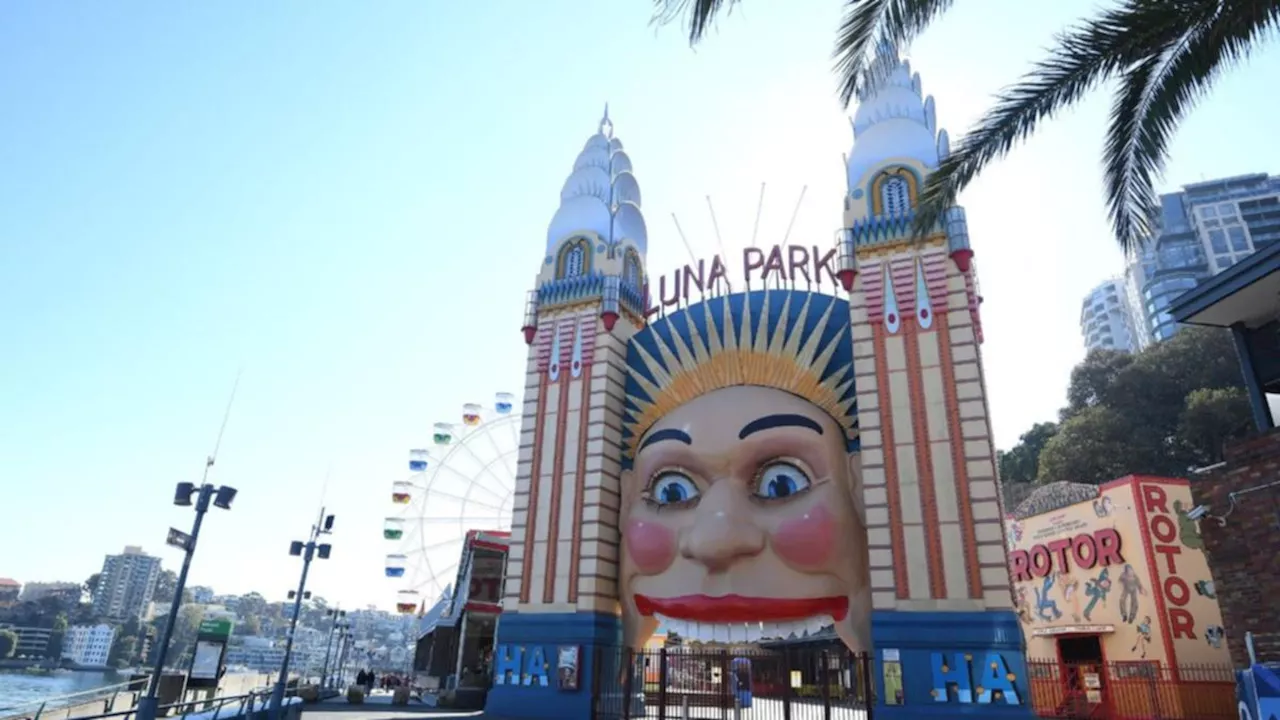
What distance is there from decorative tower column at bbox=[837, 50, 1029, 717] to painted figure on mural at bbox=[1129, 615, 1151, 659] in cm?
661

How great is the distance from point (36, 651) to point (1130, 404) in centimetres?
13022

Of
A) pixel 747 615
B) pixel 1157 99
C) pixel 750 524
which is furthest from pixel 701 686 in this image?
pixel 1157 99

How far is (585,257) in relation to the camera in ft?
77.1

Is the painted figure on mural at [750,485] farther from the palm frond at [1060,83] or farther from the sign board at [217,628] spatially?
the sign board at [217,628]

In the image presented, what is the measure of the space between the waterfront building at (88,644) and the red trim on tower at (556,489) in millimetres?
129646

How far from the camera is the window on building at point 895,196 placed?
19.5 meters

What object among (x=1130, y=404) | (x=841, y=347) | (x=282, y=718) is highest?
(x=1130, y=404)

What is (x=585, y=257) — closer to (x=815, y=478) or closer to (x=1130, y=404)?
(x=815, y=478)

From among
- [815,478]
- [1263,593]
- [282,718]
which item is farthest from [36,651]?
[1263,593]

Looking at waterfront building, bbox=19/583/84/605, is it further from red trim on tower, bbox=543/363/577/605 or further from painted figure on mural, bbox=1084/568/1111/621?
painted figure on mural, bbox=1084/568/1111/621

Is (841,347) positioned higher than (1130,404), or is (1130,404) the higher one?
(1130,404)

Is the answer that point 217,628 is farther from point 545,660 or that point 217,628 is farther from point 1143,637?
point 1143,637

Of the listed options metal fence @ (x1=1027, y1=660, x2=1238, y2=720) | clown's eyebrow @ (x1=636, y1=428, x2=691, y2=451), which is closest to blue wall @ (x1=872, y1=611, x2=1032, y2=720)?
metal fence @ (x1=1027, y1=660, x2=1238, y2=720)

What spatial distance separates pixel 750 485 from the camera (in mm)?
17922
